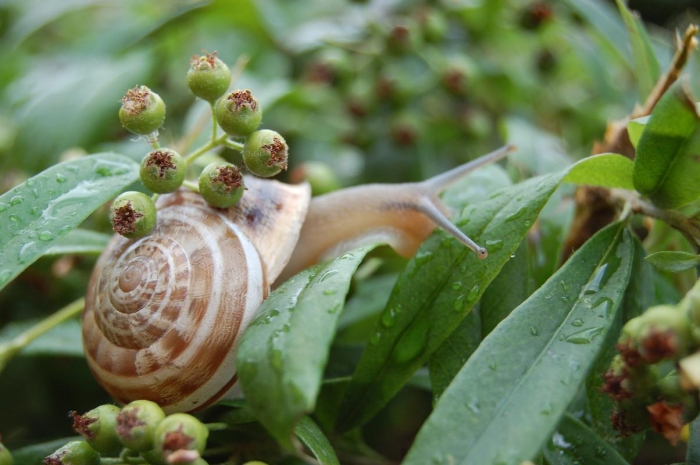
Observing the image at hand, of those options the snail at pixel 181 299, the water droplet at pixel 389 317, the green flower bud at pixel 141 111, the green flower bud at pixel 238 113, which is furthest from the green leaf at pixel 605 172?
the green flower bud at pixel 141 111

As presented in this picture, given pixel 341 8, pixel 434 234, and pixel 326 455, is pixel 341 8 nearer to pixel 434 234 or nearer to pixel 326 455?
pixel 434 234

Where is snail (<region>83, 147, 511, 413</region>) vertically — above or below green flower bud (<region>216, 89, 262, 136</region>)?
below

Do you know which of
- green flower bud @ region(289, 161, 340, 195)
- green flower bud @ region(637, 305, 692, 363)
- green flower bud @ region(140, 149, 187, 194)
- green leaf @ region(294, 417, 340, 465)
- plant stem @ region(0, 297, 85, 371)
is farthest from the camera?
green flower bud @ region(289, 161, 340, 195)

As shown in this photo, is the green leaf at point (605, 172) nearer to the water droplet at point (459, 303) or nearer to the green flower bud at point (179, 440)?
the water droplet at point (459, 303)

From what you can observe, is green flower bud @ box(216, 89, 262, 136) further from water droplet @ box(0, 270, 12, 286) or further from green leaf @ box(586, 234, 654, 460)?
green leaf @ box(586, 234, 654, 460)

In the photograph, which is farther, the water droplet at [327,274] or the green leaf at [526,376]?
the water droplet at [327,274]

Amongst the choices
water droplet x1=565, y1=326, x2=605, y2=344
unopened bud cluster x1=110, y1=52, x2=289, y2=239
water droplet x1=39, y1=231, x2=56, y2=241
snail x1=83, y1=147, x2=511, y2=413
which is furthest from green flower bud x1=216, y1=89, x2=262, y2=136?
water droplet x1=565, y1=326, x2=605, y2=344
